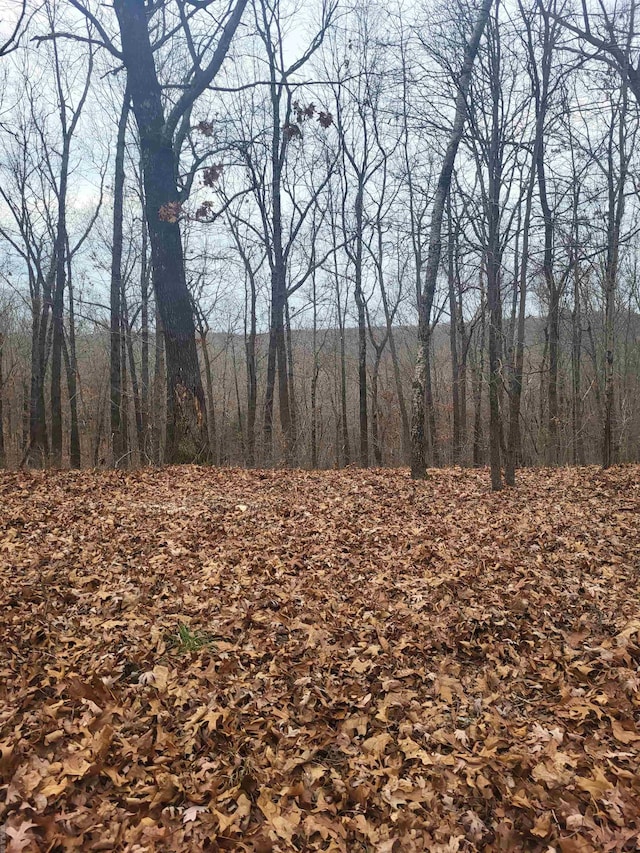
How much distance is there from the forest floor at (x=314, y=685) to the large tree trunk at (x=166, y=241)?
10.1 feet

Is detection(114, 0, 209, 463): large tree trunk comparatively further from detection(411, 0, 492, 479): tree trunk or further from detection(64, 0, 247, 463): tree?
detection(411, 0, 492, 479): tree trunk

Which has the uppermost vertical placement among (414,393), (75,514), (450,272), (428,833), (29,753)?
(450,272)

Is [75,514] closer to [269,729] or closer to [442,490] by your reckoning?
[269,729]

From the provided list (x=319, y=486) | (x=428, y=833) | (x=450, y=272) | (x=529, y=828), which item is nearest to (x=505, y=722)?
(x=529, y=828)

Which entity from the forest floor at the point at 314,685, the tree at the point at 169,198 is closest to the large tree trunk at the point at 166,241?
the tree at the point at 169,198

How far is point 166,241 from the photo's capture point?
28.8ft

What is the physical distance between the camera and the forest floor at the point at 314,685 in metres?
2.39

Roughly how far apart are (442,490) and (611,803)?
6.70 meters

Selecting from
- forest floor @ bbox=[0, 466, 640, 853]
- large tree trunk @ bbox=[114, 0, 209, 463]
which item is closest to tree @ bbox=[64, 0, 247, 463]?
large tree trunk @ bbox=[114, 0, 209, 463]

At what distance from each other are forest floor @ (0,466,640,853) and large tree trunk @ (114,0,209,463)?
10.1 feet

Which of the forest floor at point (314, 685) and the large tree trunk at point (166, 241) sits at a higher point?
the large tree trunk at point (166, 241)

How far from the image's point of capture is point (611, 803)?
7.73 ft

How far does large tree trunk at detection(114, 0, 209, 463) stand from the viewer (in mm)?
8516

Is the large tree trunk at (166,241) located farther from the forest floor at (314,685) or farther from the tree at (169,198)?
the forest floor at (314,685)
